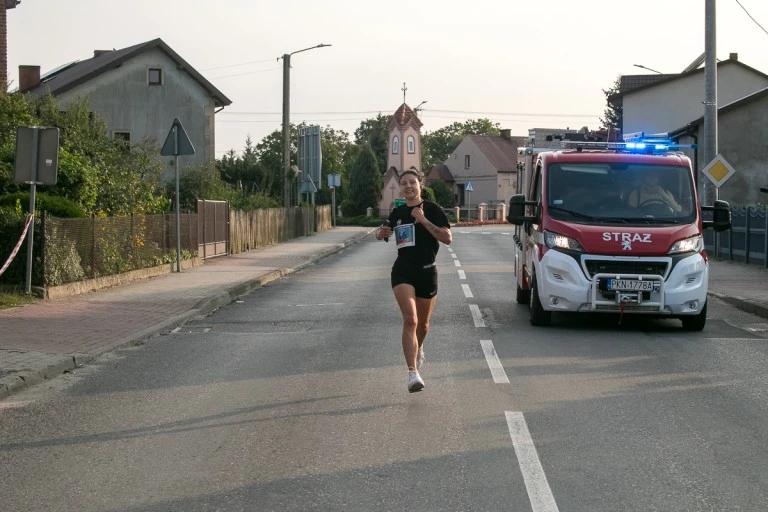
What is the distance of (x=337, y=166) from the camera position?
11294cm

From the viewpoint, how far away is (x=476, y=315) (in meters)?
14.5

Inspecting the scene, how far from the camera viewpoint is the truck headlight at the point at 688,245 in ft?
41.1

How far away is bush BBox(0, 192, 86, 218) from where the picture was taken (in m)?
17.1

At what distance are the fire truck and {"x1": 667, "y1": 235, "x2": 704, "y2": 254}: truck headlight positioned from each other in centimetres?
1

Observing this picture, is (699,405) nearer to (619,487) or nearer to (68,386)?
(619,487)

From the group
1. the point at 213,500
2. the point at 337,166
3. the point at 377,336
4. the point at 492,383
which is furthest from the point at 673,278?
the point at 337,166

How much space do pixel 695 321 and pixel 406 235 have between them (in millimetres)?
5808

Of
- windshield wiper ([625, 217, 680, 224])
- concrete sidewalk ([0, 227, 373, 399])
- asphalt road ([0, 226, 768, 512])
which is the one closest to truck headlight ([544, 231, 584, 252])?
windshield wiper ([625, 217, 680, 224])

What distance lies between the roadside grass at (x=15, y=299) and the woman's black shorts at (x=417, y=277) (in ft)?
25.0

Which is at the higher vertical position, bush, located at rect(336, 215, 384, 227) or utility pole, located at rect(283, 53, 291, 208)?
utility pole, located at rect(283, 53, 291, 208)

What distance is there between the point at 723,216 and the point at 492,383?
218 inches

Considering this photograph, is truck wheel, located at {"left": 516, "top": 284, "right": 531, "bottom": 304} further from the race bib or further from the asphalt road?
the race bib

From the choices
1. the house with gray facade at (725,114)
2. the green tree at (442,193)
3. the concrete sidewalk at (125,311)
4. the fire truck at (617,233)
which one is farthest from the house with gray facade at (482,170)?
the fire truck at (617,233)

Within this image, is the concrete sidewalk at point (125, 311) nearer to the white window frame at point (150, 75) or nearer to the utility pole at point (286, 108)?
the utility pole at point (286, 108)
